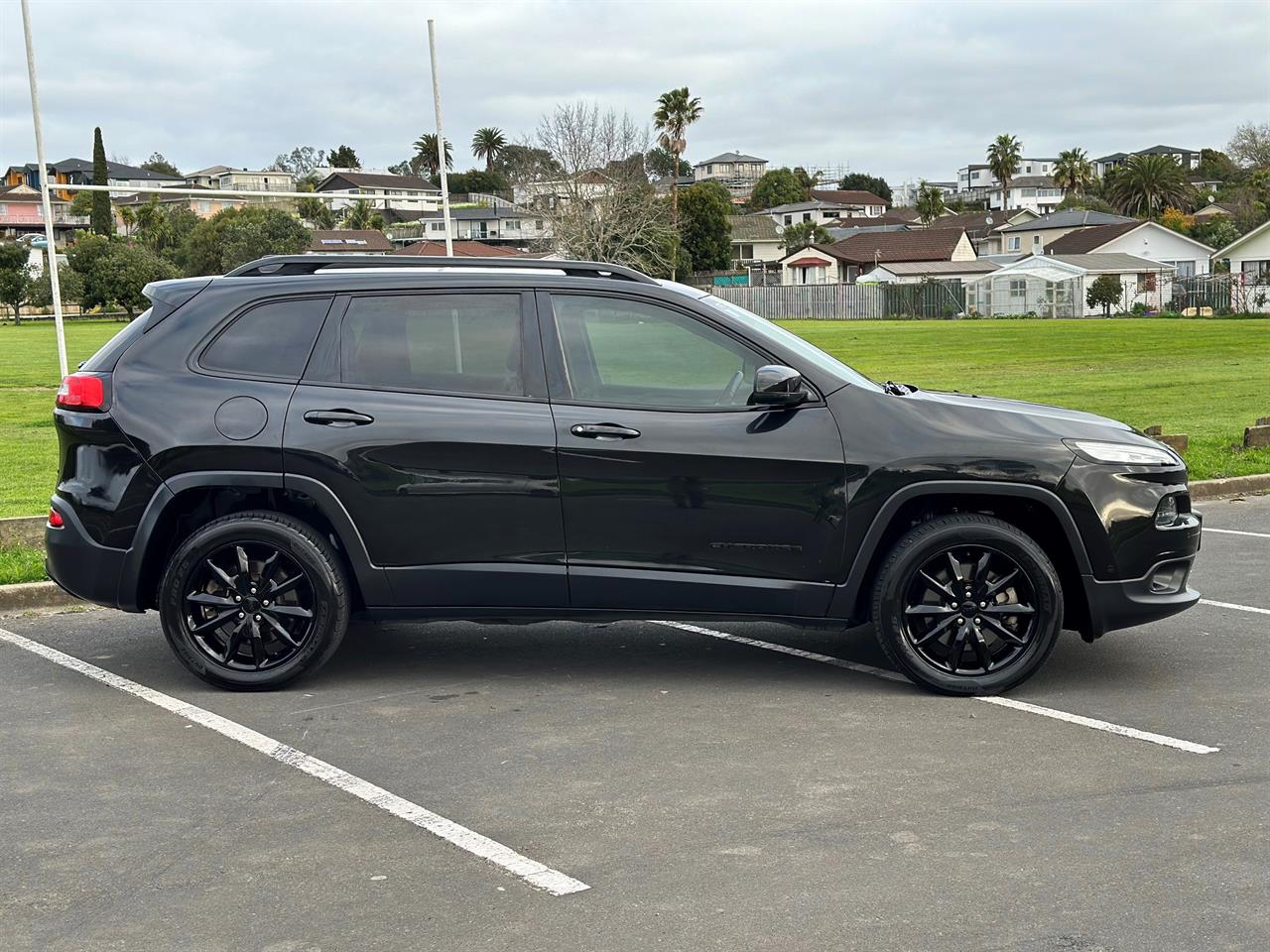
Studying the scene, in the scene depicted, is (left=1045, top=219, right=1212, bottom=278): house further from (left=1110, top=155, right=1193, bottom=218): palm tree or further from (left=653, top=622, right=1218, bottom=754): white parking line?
(left=653, top=622, right=1218, bottom=754): white parking line

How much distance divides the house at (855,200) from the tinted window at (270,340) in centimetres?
15095

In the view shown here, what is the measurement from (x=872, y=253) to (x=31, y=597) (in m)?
95.7

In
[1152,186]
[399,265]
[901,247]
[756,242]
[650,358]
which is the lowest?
[650,358]

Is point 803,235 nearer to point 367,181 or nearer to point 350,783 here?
point 367,181

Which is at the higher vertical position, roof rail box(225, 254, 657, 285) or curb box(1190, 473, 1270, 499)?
roof rail box(225, 254, 657, 285)

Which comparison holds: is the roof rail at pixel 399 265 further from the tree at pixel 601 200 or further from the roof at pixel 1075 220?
the roof at pixel 1075 220

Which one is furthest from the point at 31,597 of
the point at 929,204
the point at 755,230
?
the point at 929,204

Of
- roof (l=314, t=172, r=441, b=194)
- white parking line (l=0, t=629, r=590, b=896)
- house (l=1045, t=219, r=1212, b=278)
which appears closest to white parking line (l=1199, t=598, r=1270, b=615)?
white parking line (l=0, t=629, r=590, b=896)

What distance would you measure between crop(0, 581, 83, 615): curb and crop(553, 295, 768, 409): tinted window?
3527 mm

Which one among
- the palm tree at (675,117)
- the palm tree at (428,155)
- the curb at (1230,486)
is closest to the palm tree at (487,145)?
the palm tree at (428,155)

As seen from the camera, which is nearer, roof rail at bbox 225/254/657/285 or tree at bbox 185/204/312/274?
roof rail at bbox 225/254/657/285

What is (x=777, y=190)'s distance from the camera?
163250 millimetres

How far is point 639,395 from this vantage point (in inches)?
241

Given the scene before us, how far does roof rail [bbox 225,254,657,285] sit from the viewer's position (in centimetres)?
636
